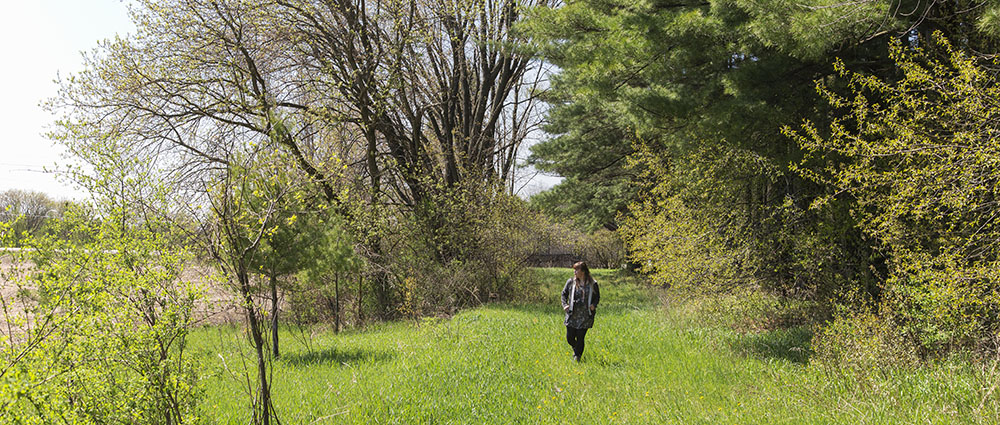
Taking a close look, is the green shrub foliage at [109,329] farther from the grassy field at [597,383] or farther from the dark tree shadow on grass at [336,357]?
the dark tree shadow on grass at [336,357]

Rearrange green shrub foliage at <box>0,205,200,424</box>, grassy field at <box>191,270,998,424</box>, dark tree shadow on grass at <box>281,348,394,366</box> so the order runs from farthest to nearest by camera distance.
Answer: dark tree shadow on grass at <box>281,348,394,366</box> < grassy field at <box>191,270,998,424</box> < green shrub foliage at <box>0,205,200,424</box>

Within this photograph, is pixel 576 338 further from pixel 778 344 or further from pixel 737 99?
pixel 737 99

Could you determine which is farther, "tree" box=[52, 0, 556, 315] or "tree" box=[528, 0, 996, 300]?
"tree" box=[52, 0, 556, 315]

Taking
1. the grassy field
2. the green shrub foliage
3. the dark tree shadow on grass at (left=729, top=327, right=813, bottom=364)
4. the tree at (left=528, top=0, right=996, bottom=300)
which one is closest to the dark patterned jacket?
the grassy field

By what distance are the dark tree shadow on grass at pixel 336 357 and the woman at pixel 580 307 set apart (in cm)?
289

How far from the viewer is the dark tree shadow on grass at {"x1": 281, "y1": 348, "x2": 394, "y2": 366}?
828 cm

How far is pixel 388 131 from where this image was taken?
16.7 metres

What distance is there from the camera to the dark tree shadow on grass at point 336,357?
828 centimetres

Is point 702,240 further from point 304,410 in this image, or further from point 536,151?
point 536,151

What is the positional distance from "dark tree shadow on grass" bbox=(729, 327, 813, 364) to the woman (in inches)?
89.0

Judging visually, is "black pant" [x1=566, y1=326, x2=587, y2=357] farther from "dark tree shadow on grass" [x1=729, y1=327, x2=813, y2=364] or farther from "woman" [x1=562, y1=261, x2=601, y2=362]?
"dark tree shadow on grass" [x1=729, y1=327, x2=813, y2=364]

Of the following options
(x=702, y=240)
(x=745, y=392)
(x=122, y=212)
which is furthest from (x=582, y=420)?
(x=702, y=240)

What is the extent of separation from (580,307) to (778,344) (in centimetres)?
302

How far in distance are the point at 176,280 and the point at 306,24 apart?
11.9m
